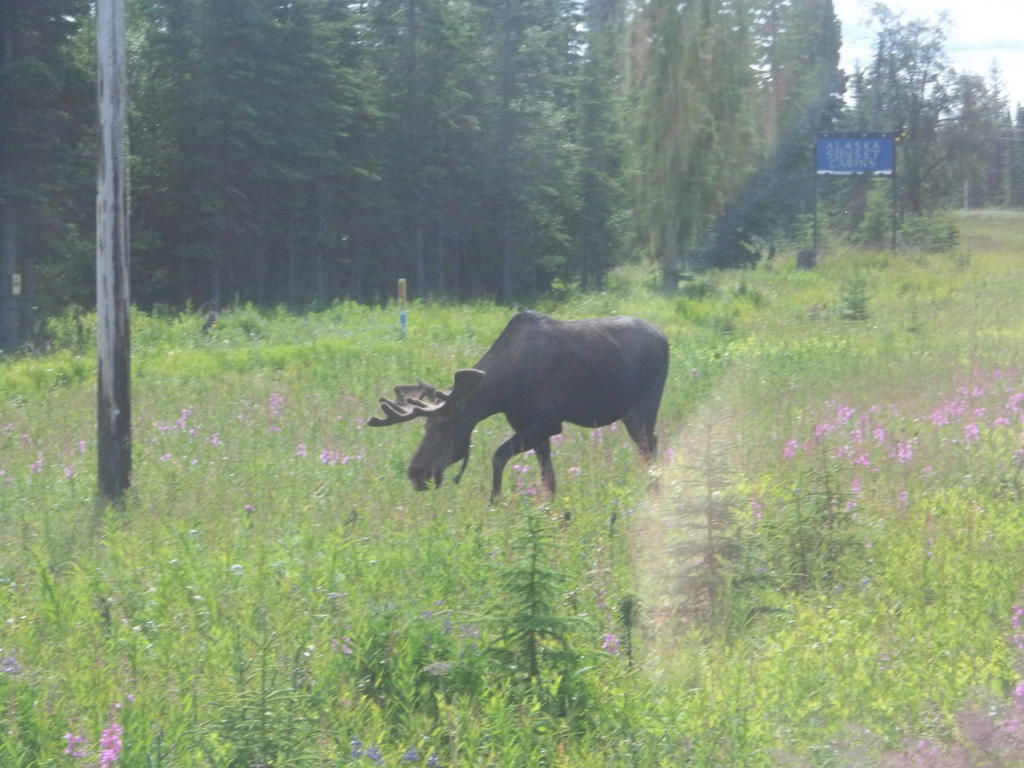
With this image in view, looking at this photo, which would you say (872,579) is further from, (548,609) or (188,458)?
(188,458)

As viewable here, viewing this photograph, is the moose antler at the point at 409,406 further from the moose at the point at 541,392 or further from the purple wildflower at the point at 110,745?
the purple wildflower at the point at 110,745

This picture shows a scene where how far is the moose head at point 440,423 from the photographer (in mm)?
8852

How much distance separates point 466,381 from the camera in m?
9.02

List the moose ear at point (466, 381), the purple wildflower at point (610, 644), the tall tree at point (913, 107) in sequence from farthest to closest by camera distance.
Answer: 1. the tall tree at point (913, 107)
2. the moose ear at point (466, 381)
3. the purple wildflower at point (610, 644)

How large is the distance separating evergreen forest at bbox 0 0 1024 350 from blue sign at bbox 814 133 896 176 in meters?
1.87

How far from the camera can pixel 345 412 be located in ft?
40.4

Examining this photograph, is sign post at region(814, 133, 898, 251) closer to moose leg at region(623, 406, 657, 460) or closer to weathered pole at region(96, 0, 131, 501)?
moose leg at region(623, 406, 657, 460)

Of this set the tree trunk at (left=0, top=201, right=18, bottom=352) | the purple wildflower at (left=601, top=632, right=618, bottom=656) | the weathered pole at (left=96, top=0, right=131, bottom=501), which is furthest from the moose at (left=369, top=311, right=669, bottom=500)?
the tree trunk at (left=0, top=201, right=18, bottom=352)

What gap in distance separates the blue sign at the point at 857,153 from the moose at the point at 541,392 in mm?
40739

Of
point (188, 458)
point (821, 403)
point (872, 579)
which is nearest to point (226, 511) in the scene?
point (188, 458)

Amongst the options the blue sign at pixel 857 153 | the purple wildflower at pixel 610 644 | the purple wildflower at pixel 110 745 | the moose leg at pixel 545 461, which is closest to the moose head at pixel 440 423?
the moose leg at pixel 545 461

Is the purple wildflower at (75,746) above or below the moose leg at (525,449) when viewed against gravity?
below

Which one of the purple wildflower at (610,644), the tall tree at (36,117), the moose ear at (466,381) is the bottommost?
the purple wildflower at (610,644)

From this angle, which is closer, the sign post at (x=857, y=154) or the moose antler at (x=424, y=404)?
the moose antler at (x=424, y=404)
